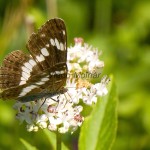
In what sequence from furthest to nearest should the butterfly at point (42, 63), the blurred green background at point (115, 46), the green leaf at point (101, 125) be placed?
1. the blurred green background at point (115, 46)
2. the green leaf at point (101, 125)
3. the butterfly at point (42, 63)

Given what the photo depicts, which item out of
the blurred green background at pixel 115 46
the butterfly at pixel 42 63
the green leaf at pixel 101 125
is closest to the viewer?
the butterfly at pixel 42 63

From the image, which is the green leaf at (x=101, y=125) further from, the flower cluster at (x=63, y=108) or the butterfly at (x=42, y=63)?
the butterfly at (x=42, y=63)

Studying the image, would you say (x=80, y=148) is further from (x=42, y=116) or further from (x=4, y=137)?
(x=4, y=137)

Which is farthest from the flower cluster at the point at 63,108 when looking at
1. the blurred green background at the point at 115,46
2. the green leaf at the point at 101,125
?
the blurred green background at the point at 115,46

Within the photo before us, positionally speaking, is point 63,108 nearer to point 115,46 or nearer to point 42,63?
point 42,63

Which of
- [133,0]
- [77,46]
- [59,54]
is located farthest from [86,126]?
[133,0]

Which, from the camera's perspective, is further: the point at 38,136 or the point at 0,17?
Result: the point at 0,17
